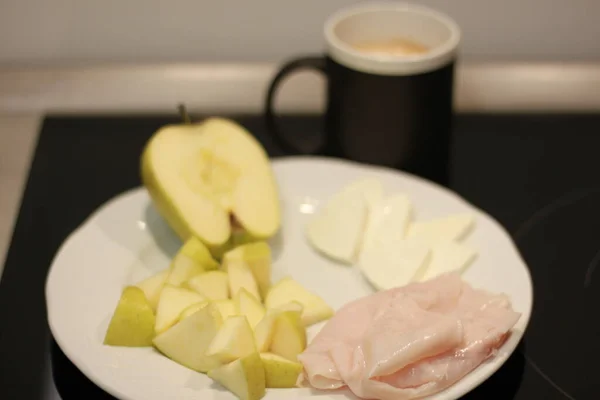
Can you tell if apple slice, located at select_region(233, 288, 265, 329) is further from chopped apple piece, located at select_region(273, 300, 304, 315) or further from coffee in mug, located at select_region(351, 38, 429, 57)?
coffee in mug, located at select_region(351, 38, 429, 57)

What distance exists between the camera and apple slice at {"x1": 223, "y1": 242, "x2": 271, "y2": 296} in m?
0.70

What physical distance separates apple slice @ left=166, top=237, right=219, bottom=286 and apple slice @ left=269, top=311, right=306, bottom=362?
0.10 m

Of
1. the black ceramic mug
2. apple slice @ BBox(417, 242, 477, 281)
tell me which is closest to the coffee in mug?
the black ceramic mug

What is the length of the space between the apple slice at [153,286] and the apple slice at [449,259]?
0.21 meters

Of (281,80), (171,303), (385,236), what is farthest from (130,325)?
(281,80)

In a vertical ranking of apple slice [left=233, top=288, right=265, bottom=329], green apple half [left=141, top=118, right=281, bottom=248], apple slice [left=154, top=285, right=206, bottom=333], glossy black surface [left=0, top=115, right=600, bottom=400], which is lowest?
glossy black surface [left=0, top=115, right=600, bottom=400]

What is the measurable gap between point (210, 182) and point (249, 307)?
153 millimetres

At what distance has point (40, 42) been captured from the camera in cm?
97

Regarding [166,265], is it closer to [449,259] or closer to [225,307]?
[225,307]

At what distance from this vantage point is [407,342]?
0.59 m

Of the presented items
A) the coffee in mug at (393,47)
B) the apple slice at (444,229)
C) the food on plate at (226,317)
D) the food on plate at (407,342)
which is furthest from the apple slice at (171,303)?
the coffee in mug at (393,47)

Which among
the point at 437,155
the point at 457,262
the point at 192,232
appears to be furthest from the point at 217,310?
the point at 437,155

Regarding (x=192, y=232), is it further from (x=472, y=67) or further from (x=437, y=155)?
(x=472, y=67)

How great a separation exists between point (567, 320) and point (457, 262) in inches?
4.0
